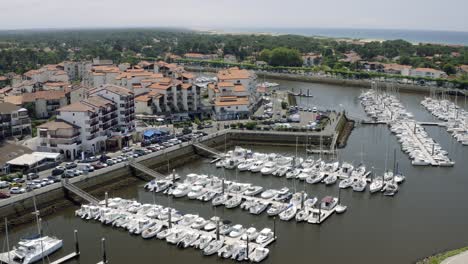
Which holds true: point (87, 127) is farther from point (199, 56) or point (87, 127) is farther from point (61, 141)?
point (199, 56)

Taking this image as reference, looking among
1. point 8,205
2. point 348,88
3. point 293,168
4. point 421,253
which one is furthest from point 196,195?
point 348,88

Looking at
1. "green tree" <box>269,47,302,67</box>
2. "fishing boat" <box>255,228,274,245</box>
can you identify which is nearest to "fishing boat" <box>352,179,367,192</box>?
"fishing boat" <box>255,228,274,245</box>

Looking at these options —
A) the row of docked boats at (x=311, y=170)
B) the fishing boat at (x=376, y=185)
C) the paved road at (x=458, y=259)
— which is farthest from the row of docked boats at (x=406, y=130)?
the paved road at (x=458, y=259)

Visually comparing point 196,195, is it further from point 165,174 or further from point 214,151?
point 214,151

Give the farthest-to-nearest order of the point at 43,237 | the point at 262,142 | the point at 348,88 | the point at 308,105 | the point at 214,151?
the point at 348,88
the point at 308,105
the point at 262,142
the point at 214,151
the point at 43,237

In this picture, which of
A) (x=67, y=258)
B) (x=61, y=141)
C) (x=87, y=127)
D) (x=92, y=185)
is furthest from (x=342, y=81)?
(x=67, y=258)

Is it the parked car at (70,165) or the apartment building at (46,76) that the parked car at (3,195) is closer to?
the parked car at (70,165)
